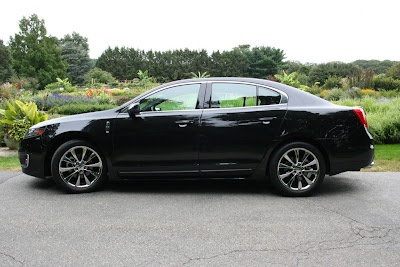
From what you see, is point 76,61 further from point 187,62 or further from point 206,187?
point 206,187

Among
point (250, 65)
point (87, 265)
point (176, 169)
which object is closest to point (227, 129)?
point (176, 169)

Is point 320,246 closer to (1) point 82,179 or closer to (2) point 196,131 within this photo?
(2) point 196,131

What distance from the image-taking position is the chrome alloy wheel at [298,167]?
15.9 ft

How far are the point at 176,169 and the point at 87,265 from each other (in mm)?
2145

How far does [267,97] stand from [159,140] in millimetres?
1575

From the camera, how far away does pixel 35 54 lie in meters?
56.0

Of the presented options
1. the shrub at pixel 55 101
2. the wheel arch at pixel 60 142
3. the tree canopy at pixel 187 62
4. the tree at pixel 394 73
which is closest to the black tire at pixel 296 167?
the wheel arch at pixel 60 142

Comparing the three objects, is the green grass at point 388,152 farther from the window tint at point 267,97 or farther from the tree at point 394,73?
the tree at point 394,73

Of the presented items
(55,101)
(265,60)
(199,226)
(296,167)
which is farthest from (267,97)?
(265,60)

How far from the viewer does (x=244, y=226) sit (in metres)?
3.87

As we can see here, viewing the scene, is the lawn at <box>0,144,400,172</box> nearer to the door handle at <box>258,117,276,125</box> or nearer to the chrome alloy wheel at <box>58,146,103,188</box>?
the chrome alloy wheel at <box>58,146,103,188</box>

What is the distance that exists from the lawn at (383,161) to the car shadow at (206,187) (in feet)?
4.30

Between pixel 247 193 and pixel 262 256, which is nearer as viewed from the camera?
pixel 262 256

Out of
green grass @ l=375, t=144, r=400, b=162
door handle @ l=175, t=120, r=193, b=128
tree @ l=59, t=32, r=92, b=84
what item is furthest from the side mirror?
tree @ l=59, t=32, r=92, b=84
